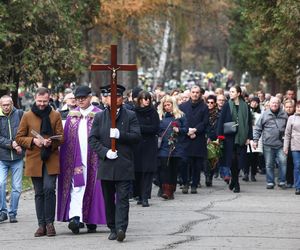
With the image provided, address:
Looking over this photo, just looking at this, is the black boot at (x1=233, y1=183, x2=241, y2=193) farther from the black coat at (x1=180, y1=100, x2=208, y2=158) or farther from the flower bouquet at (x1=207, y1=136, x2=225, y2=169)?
the flower bouquet at (x1=207, y1=136, x2=225, y2=169)

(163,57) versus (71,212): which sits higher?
(163,57)

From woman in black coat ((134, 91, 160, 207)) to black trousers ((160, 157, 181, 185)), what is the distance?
0.98 m

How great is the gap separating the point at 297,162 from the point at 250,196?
130 cm

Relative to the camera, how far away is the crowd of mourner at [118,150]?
13.2m

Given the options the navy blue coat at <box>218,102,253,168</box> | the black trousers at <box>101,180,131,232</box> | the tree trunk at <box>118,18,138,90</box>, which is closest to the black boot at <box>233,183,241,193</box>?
the navy blue coat at <box>218,102,253,168</box>

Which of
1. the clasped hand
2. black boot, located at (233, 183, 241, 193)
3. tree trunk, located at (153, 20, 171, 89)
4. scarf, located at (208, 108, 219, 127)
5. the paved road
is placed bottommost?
the paved road

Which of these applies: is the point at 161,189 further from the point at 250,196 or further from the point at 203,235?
the point at 203,235

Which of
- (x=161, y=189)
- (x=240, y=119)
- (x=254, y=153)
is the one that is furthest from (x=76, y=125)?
(x=254, y=153)

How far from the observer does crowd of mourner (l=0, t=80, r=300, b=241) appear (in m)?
13.2

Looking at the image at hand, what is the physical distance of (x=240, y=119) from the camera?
2023 centimetres

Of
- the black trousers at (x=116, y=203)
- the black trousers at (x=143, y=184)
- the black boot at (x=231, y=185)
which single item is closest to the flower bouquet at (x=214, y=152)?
the black boot at (x=231, y=185)

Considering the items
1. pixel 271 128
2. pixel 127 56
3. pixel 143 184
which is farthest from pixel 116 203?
pixel 127 56

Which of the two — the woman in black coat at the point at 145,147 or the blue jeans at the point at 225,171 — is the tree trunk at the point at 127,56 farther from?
the woman in black coat at the point at 145,147

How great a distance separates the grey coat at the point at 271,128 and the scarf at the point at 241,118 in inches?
46.5
